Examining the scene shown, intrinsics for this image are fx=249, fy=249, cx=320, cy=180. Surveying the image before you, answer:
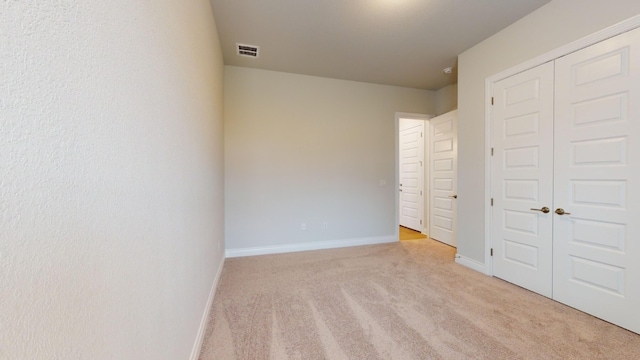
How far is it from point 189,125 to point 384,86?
3.72m

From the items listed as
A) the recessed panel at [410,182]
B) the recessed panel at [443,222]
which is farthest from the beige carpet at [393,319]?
the recessed panel at [410,182]

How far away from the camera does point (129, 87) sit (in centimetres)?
81

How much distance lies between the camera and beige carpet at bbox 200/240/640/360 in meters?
1.71

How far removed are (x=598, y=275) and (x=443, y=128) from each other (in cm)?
285

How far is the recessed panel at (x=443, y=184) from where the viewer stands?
4.28 metres

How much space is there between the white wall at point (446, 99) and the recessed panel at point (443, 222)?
1.94 metres

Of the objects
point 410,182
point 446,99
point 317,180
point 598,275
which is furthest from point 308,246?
point 446,99

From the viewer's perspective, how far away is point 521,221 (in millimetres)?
2684

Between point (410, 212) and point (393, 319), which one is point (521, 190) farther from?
point (410, 212)

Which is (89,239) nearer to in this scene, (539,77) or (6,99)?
(6,99)

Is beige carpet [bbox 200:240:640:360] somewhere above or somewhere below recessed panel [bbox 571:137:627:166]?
below

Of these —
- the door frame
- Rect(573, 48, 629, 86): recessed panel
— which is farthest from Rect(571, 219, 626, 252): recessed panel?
Rect(573, 48, 629, 86): recessed panel

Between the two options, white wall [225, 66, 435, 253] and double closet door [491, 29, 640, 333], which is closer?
double closet door [491, 29, 640, 333]

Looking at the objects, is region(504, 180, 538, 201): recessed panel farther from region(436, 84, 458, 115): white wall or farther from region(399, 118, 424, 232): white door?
region(399, 118, 424, 232): white door
